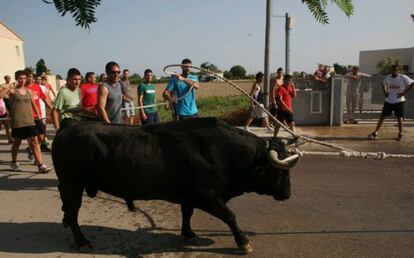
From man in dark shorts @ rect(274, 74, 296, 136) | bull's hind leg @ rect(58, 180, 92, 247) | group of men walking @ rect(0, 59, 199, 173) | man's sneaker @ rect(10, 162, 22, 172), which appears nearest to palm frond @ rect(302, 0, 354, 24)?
bull's hind leg @ rect(58, 180, 92, 247)

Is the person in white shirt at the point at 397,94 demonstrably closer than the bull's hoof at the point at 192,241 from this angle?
No

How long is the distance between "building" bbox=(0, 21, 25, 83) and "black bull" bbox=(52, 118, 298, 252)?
35.6 m

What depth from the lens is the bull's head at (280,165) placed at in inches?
148

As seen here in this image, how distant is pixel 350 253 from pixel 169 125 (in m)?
2.15

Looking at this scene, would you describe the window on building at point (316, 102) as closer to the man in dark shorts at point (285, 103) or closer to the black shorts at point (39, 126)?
the man in dark shorts at point (285, 103)

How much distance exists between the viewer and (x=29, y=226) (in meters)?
4.71

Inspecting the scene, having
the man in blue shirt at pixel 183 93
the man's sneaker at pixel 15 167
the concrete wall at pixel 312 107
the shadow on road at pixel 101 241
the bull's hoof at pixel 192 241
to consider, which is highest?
the man in blue shirt at pixel 183 93

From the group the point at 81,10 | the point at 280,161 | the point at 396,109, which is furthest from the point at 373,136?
the point at 81,10

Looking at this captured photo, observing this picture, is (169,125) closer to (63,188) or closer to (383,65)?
(63,188)

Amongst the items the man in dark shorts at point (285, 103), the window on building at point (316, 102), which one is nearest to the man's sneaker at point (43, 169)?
the man in dark shorts at point (285, 103)

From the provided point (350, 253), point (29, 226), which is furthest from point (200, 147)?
point (29, 226)

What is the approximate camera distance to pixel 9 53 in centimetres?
3759

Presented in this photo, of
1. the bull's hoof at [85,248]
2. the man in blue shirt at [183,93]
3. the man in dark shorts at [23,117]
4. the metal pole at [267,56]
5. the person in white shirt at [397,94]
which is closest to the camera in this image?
the bull's hoof at [85,248]

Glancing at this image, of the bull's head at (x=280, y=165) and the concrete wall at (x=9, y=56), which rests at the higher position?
the concrete wall at (x=9, y=56)
